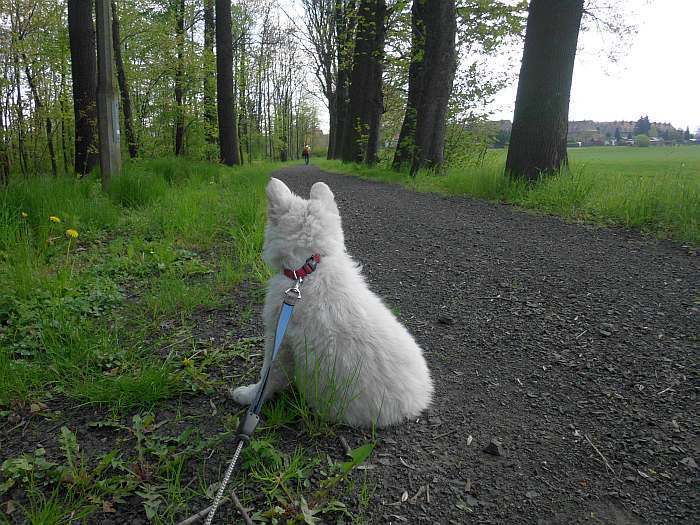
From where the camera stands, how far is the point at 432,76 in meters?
12.8

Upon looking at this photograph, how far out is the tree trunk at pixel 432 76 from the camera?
1251 cm

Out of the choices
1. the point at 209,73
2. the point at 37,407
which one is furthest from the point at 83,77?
the point at 209,73

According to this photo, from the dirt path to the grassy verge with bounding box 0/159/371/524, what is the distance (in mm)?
538

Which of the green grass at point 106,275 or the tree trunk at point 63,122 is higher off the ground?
the tree trunk at point 63,122

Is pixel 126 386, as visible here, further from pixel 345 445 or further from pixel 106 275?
pixel 106 275

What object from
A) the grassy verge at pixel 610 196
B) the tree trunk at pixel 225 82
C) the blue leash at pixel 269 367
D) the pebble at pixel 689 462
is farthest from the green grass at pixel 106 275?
the tree trunk at pixel 225 82

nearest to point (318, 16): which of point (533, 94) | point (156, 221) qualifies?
point (533, 94)

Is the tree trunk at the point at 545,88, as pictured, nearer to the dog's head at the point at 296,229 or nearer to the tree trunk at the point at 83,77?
the dog's head at the point at 296,229

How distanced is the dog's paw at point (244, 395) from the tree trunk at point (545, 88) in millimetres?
7656

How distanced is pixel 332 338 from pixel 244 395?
69 cm

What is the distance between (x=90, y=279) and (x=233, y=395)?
2298 mm

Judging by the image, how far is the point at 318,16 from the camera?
36.1 meters

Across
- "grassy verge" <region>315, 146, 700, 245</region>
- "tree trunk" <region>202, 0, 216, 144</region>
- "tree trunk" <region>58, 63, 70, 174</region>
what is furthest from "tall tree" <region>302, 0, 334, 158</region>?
"grassy verge" <region>315, 146, 700, 245</region>

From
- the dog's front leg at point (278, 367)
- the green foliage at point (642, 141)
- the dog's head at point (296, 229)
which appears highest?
the green foliage at point (642, 141)
